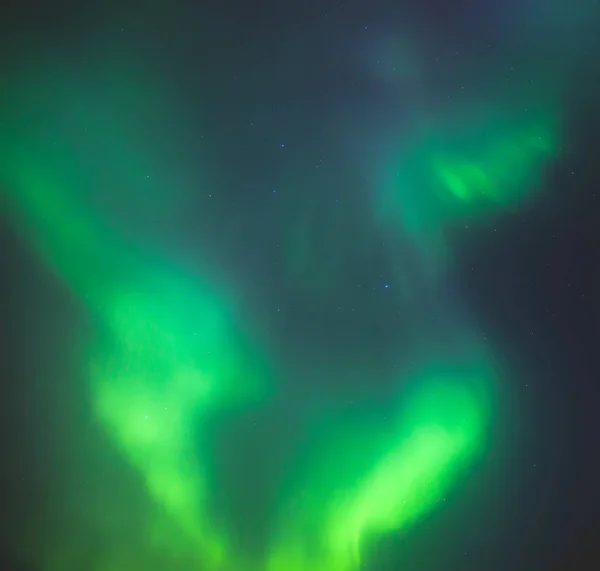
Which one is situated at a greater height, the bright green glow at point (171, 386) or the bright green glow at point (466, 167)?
the bright green glow at point (466, 167)

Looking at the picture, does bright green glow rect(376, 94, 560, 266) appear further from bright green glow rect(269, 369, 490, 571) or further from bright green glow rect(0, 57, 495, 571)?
bright green glow rect(269, 369, 490, 571)

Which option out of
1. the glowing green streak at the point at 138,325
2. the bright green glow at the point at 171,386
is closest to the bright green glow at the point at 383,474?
the bright green glow at the point at 171,386

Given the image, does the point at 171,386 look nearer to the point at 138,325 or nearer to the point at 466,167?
the point at 138,325

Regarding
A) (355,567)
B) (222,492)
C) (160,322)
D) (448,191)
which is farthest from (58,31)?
(355,567)

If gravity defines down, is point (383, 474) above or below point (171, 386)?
below

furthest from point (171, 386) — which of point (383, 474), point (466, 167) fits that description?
point (466, 167)

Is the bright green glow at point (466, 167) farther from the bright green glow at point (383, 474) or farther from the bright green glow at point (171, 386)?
the bright green glow at point (383, 474)

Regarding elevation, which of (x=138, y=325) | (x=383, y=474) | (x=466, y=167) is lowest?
(x=383, y=474)
